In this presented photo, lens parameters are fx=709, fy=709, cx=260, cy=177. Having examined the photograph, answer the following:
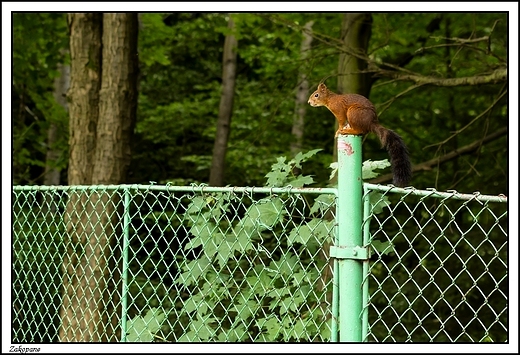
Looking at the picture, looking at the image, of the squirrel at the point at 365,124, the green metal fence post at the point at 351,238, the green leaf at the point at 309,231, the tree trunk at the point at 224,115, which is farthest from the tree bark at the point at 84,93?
the tree trunk at the point at 224,115

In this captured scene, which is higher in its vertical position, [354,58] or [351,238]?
[354,58]

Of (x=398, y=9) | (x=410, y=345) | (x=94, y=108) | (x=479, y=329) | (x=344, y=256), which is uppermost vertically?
(x=398, y=9)

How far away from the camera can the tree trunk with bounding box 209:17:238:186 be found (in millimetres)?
10914

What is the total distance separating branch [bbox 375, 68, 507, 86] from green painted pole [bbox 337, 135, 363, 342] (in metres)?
4.63

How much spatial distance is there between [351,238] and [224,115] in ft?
29.8

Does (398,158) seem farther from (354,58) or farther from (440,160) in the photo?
(440,160)

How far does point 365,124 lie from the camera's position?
9.39ft

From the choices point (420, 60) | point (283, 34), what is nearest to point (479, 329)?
point (420, 60)

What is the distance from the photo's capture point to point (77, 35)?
5.97 m

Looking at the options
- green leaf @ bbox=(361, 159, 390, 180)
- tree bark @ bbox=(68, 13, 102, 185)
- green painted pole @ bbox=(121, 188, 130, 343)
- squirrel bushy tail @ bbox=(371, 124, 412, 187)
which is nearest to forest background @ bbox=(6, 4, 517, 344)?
tree bark @ bbox=(68, 13, 102, 185)

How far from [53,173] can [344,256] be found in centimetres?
1013

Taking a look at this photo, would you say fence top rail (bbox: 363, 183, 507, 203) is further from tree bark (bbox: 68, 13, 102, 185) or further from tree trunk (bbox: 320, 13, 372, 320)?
tree trunk (bbox: 320, 13, 372, 320)

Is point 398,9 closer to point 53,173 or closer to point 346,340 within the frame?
point 346,340

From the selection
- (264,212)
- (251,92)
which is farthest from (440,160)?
(251,92)
